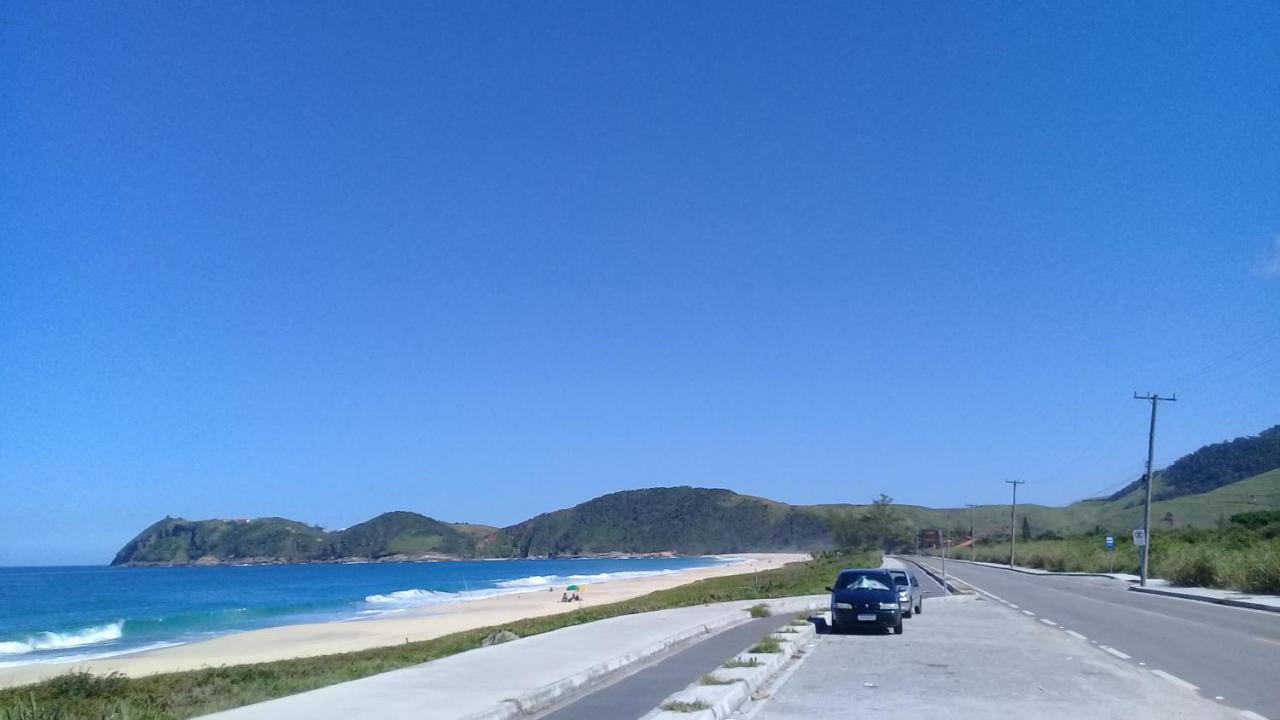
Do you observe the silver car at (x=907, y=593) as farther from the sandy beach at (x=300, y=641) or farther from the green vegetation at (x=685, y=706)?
the sandy beach at (x=300, y=641)

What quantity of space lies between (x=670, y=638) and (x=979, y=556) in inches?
4323

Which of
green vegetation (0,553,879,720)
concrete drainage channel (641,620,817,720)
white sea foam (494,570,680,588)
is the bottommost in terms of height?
white sea foam (494,570,680,588)

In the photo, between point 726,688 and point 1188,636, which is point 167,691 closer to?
point 726,688

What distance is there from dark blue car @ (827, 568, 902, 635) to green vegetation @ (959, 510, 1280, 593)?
809 inches

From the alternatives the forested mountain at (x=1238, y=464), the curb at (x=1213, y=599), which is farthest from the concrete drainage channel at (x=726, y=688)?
the forested mountain at (x=1238, y=464)

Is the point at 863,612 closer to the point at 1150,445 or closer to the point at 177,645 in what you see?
the point at 177,645

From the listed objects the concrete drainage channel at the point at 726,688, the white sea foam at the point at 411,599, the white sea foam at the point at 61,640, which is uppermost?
the concrete drainage channel at the point at 726,688

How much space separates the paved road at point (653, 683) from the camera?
11.8m

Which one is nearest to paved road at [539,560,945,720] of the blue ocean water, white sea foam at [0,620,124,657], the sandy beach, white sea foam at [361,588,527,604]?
the sandy beach

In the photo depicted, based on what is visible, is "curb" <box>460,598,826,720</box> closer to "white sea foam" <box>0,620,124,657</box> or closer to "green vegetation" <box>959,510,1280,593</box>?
"green vegetation" <box>959,510,1280,593</box>

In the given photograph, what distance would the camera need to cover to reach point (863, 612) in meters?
21.9

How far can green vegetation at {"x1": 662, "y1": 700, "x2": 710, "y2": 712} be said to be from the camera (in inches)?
426

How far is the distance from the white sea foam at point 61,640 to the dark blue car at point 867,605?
121 feet

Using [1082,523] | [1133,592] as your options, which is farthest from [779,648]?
[1082,523]
